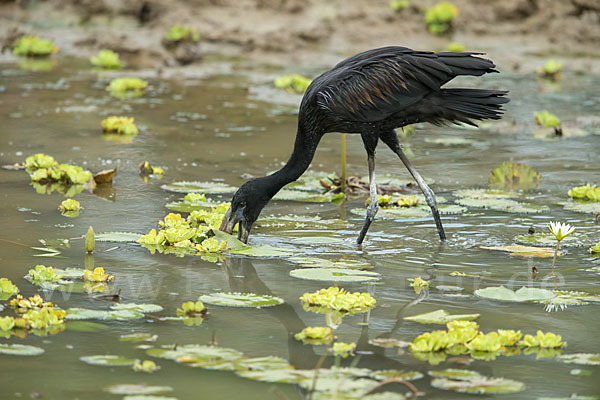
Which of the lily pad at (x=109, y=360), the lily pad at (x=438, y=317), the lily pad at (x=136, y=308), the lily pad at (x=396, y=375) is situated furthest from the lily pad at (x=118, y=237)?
the lily pad at (x=396, y=375)

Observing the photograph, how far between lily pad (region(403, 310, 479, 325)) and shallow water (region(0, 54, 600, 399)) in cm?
6

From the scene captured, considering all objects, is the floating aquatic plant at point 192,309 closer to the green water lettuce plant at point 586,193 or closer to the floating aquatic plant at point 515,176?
the green water lettuce plant at point 586,193

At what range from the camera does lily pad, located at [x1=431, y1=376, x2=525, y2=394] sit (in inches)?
151

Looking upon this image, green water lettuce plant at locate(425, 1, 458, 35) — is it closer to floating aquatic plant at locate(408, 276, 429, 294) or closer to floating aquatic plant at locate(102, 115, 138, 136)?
floating aquatic plant at locate(102, 115, 138, 136)

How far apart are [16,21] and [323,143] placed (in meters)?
8.85

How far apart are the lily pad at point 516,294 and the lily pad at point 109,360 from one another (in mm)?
2054

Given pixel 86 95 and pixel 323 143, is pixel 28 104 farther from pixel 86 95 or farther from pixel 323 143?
pixel 323 143

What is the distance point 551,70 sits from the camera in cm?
1385

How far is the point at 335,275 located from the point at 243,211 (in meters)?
1.20

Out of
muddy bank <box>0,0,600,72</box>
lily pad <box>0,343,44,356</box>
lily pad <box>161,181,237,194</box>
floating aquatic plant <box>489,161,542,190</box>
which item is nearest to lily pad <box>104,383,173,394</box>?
lily pad <box>0,343,44,356</box>

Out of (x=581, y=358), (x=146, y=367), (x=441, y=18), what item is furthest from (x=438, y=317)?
(x=441, y=18)

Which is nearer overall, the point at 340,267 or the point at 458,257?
the point at 340,267

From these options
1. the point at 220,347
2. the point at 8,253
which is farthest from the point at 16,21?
the point at 220,347

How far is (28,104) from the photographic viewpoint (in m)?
11.8
